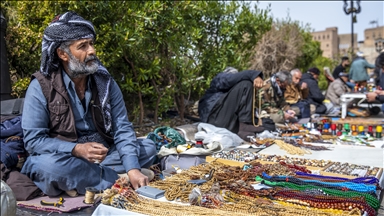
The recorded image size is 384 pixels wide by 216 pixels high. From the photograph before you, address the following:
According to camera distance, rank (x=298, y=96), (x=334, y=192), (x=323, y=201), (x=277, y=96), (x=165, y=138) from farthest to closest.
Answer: (x=298, y=96) → (x=277, y=96) → (x=165, y=138) → (x=334, y=192) → (x=323, y=201)

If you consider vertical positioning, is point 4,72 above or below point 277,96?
above

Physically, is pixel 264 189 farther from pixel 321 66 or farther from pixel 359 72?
pixel 321 66

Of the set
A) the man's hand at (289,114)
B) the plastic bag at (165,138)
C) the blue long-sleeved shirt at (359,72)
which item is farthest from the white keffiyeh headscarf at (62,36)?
the blue long-sleeved shirt at (359,72)

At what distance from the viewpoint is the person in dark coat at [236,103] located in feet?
19.1

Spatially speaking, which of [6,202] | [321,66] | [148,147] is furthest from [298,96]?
[321,66]

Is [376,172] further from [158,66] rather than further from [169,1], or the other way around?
[169,1]

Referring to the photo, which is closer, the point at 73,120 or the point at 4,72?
the point at 73,120

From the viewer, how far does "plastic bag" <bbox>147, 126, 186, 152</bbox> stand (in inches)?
179

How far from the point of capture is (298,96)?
857 centimetres

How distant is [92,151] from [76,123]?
0.51 m

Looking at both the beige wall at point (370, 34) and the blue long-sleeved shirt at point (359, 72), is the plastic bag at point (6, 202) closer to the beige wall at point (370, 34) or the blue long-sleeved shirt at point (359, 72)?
the blue long-sleeved shirt at point (359, 72)

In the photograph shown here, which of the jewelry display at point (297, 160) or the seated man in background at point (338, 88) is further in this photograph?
the seated man in background at point (338, 88)

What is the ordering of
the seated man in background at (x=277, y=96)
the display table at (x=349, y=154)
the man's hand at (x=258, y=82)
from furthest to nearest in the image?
the seated man in background at (x=277, y=96), the man's hand at (x=258, y=82), the display table at (x=349, y=154)

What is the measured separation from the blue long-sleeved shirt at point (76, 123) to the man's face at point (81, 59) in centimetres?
15
